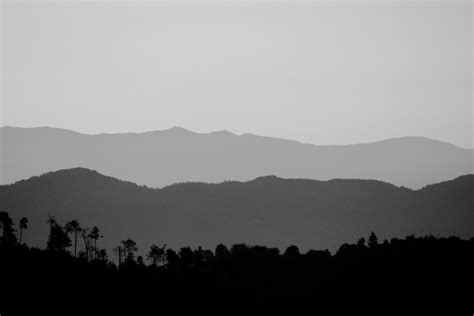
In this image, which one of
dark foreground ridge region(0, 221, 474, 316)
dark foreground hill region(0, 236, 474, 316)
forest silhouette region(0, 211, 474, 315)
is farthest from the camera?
forest silhouette region(0, 211, 474, 315)

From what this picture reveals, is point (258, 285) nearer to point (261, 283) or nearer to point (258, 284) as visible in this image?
point (258, 284)

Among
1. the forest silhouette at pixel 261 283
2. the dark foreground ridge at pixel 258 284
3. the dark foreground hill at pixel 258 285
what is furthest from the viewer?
the forest silhouette at pixel 261 283

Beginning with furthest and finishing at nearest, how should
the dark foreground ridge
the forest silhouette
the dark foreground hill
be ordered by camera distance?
the forest silhouette, the dark foreground ridge, the dark foreground hill

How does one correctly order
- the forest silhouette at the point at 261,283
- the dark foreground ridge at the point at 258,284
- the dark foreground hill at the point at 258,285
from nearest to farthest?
the dark foreground hill at the point at 258,285
the dark foreground ridge at the point at 258,284
the forest silhouette at the point at 261,283

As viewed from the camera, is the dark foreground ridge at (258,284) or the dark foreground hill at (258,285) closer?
the dark foreground hill at (258,285)

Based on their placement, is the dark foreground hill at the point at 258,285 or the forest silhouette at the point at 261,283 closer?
the dark foreground hill at the point at 258,285

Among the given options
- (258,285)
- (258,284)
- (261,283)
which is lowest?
(258,285)

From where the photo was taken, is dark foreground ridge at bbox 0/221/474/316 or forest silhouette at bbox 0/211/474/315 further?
forest silhouette at bbox 0/211/474/315

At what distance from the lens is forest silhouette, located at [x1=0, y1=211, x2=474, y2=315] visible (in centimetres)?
12438

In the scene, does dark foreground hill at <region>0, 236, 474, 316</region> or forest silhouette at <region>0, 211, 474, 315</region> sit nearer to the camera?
dark foreground hill at <region>0, 236, 474, 316</region>

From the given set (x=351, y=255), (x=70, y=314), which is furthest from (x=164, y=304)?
(x=351, y=255)

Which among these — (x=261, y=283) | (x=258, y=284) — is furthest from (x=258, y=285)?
(x=261, y=283)

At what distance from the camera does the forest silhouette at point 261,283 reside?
124 meters

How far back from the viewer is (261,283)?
458 ft
